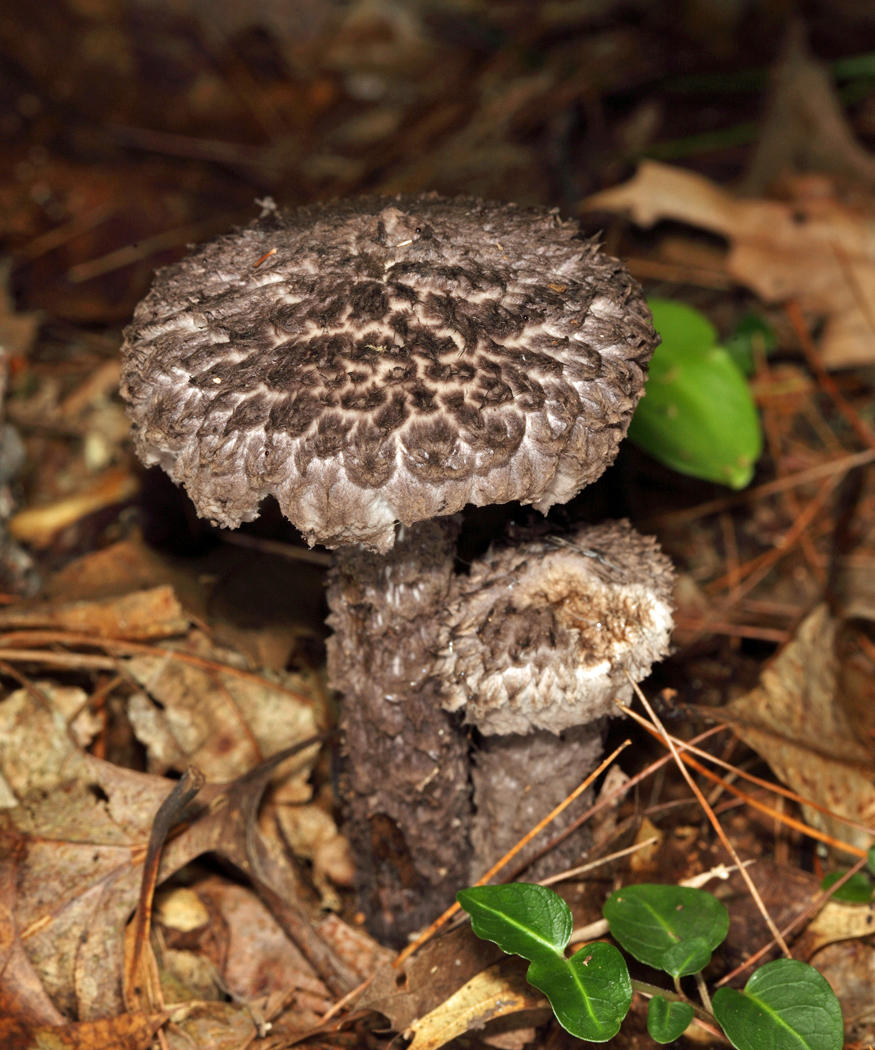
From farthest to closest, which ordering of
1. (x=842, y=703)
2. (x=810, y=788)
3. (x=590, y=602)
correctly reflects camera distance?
(x=842, y=703) < (x=810, y=788) < (x=590, y=602)

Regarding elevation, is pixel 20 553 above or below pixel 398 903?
above

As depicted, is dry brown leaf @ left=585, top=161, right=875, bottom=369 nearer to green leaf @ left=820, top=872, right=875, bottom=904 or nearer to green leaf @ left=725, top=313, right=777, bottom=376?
green leaf @ left=725, top=313, right=777, bottom=376

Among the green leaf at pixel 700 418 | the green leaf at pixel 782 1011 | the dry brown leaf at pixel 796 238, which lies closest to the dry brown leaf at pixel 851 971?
the green leaf at pixel 782 1011

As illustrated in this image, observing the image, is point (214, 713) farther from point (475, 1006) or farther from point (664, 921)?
point (664, 921)

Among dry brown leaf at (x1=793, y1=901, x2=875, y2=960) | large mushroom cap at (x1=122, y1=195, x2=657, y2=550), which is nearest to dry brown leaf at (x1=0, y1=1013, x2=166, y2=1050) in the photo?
large mushroom cap at (x1=122, y1=195, x2=657, y2=550)

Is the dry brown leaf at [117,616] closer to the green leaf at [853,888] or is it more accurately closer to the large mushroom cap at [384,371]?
the large mushroom cap at [384,371]

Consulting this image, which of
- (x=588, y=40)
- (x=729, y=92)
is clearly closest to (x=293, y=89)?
(x=588, y=40)

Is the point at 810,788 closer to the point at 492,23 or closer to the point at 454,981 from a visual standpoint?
the point at 454,981
